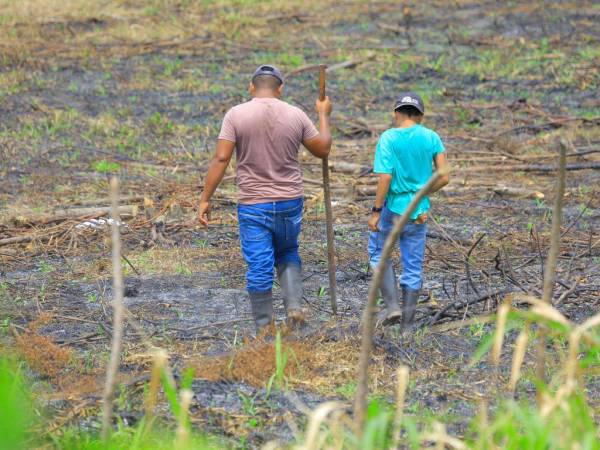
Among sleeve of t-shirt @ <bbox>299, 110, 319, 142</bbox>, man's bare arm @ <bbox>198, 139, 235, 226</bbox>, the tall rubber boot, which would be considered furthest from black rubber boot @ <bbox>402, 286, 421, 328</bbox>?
man's bare arm @ <bbox>198, 139, 235, 226</bbox>

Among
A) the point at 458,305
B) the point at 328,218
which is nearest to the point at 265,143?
the point at 328,218

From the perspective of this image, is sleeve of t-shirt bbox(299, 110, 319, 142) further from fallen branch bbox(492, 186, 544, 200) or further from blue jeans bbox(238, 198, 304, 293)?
fallen branch bbox(492, 186, 544, 200)

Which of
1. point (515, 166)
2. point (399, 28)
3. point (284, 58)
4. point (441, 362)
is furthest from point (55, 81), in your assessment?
point (441, 362)

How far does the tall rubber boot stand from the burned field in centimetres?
29

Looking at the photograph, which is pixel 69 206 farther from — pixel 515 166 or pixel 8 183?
pixel 515 166

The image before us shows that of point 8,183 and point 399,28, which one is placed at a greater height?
point 399,28

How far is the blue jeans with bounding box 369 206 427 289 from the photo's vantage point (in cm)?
652

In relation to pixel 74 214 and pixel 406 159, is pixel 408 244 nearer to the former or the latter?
pixel 406 159

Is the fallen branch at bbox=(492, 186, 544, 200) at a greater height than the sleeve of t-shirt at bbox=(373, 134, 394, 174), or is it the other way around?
the sleeve of t-shirt at bbox=(373, 134, 394, 174)

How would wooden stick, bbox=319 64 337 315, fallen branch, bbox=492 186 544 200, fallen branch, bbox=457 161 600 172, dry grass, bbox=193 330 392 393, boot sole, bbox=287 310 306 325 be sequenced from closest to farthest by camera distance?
dry grass, bbox=193 330 392 393
boot sole, bbox=287 310 306 325
wooden stick, bbox=319 64 337 315
fallen branch, bbox=492 186 544 200
fallen branch, bbox=457 161 600 172

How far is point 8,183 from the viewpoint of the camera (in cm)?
1172

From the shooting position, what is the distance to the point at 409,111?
6367mm

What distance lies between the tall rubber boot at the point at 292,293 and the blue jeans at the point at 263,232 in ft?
0.46

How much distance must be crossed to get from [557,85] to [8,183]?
8623mm
